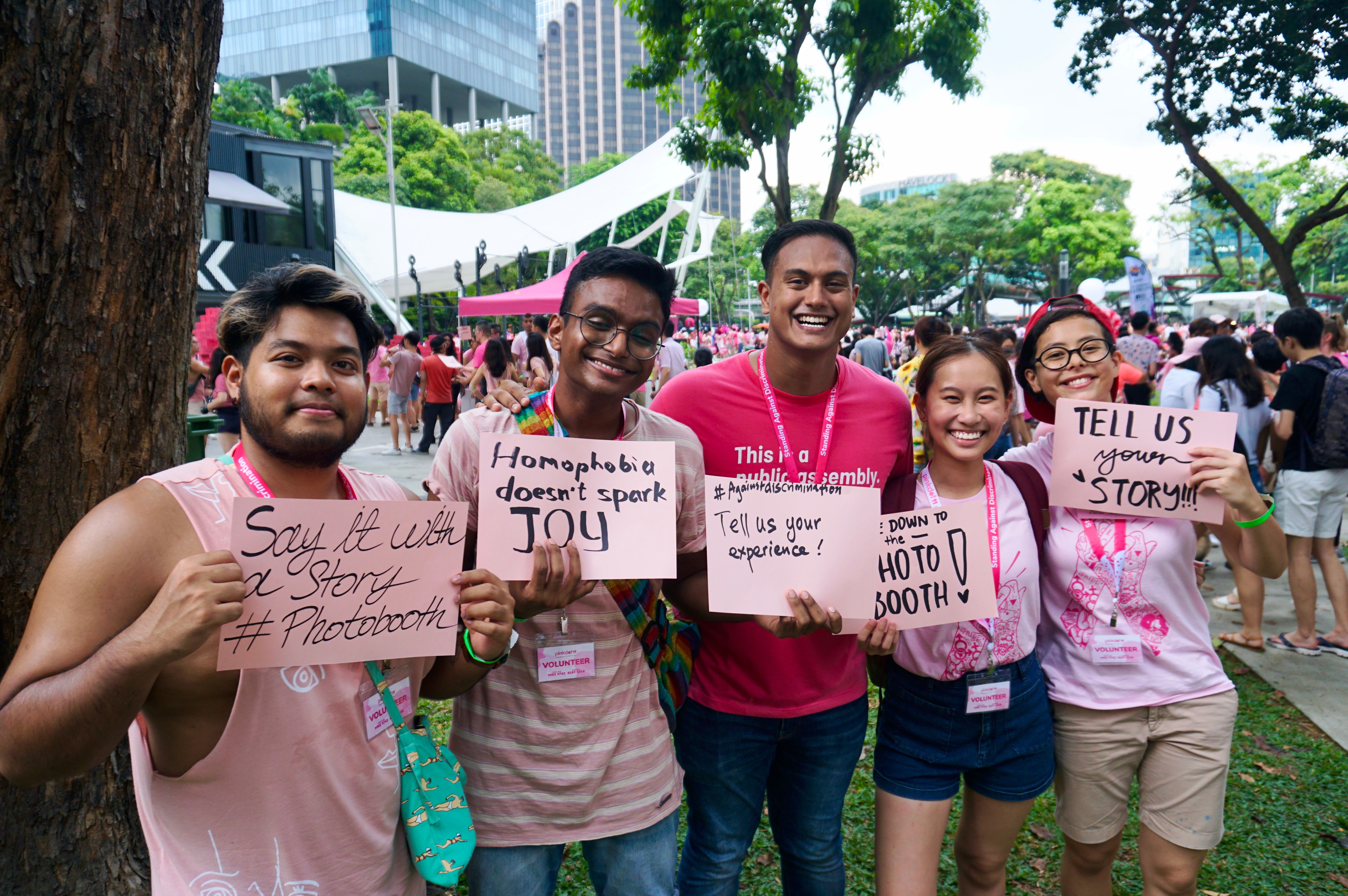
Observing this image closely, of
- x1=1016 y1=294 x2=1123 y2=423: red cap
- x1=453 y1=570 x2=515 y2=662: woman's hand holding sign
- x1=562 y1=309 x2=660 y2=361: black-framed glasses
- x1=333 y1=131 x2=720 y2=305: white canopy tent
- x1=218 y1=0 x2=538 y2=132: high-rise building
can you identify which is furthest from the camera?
x1=218 y1=0 x2=538 y2=132: high-rise building

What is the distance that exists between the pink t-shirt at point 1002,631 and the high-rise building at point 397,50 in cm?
8101

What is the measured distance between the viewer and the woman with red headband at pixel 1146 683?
235 centimetres

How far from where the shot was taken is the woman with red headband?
2.35 metres

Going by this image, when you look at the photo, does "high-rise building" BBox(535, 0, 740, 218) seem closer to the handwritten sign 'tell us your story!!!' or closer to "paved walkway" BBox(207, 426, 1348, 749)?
"paved walkway" BBox(207, 426, 1348, 749)

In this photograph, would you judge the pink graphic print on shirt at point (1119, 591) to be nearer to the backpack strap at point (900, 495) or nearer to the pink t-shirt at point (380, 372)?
the backpack strap at point (900, 495)

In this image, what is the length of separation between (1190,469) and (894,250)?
50.7 meters

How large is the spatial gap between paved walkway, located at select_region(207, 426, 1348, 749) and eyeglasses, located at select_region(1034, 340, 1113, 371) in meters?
3.02

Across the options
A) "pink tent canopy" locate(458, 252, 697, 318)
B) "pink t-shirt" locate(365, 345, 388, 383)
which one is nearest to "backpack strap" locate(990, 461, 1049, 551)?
"pink t-shirt" locate(365, 345, 388, 383)

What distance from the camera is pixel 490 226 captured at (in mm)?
38250

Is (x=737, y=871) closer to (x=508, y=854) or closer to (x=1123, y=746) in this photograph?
(x=508, y=854)

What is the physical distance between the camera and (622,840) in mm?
2080

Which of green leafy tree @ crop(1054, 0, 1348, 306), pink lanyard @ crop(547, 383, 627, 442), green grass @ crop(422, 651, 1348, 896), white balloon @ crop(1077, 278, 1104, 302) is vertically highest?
green leafy tree @ crop(1054, 0, 1348, 306)

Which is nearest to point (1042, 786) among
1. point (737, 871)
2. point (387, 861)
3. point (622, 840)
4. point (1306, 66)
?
point (737, 871)

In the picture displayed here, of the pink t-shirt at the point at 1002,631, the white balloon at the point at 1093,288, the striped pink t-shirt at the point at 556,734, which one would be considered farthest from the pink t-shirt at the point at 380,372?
the pink t-shirt at the point at 1002,631
